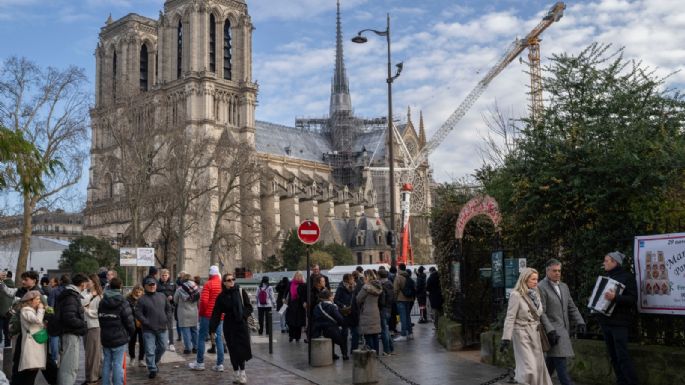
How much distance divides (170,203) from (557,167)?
28.4 m

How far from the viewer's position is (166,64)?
3125 inches

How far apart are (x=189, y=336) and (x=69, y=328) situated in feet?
18.7

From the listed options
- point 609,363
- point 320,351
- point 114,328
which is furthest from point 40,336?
point 609,363

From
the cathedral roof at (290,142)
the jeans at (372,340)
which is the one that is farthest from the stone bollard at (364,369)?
the cathedral roof at (290,142)

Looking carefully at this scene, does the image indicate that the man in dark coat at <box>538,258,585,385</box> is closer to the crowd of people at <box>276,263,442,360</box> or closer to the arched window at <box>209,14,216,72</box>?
the crowd of people at <box>276,263,442,360</box>

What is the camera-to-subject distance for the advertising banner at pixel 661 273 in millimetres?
9328

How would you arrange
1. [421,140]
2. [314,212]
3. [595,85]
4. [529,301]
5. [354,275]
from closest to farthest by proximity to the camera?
1. [529,301]
2. [595,85]
3. [354,275]
4. [314,212]
5. [421,140]

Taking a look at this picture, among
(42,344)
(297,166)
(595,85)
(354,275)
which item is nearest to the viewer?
(42,344)

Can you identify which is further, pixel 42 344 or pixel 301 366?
pixel 301 366

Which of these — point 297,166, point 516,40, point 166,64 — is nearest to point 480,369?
point 166,64

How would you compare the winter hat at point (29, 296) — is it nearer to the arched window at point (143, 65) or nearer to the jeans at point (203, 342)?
the jeans at point (203, 342)

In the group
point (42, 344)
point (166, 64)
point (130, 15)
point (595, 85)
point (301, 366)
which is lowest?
point (301, 366)

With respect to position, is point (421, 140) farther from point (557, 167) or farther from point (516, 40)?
point (557, 167)

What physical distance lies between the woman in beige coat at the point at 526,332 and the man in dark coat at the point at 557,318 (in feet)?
0.67
